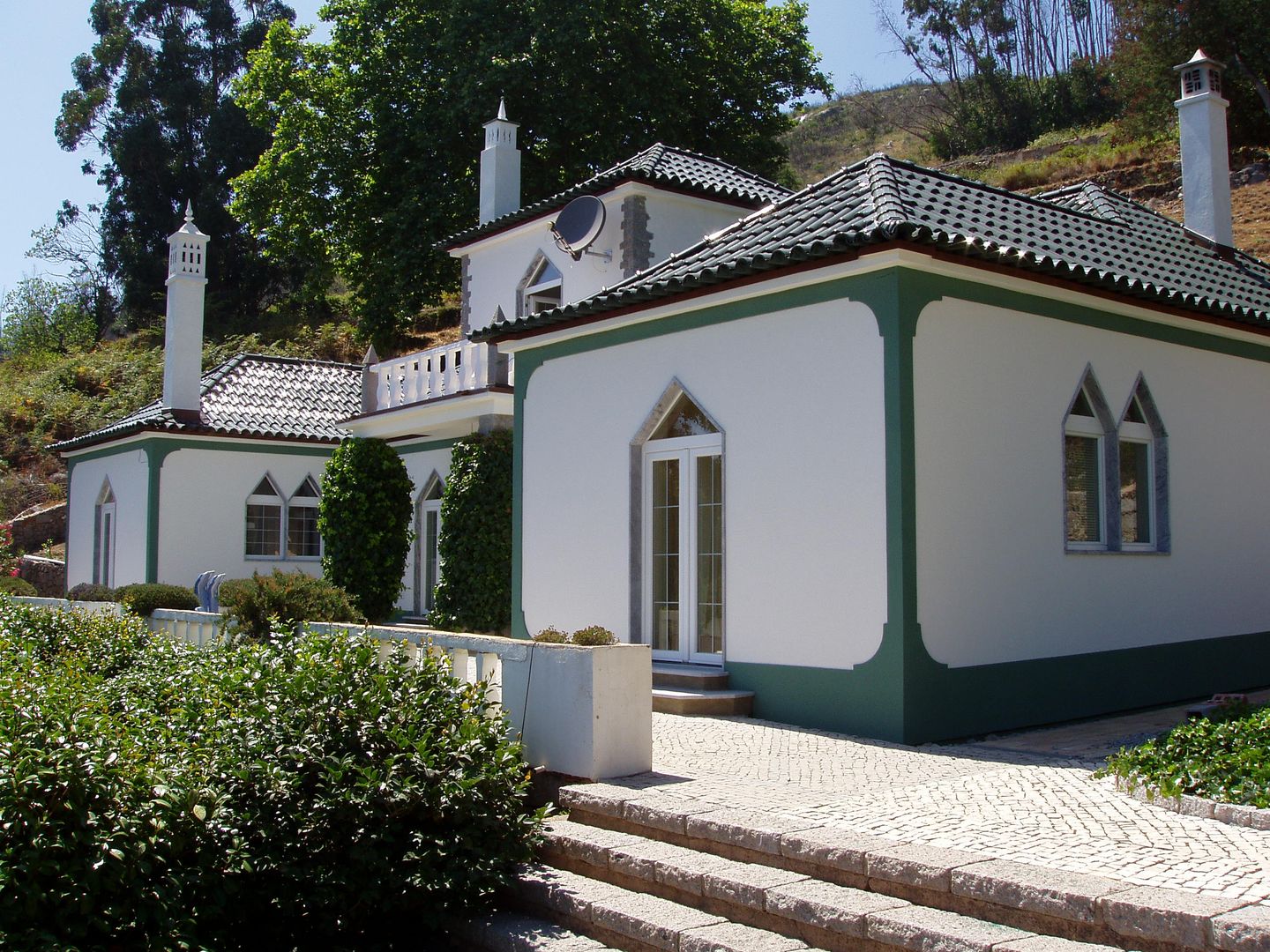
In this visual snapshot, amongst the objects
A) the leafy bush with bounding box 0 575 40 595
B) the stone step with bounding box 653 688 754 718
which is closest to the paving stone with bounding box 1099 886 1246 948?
the stone step with bounding box 653 688 754 718

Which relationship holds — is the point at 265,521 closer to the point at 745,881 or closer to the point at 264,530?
the point at 264,530

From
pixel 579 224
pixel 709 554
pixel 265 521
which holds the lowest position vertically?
pixel 709 554

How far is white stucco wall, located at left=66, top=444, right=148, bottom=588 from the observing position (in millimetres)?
21469

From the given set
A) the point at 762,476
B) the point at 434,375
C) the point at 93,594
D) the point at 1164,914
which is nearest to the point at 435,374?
the point at 434,375

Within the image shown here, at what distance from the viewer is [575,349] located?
12047 mm

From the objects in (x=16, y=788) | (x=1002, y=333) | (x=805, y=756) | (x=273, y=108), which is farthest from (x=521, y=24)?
(x=16, y=788)

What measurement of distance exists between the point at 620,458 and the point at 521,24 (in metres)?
21.5

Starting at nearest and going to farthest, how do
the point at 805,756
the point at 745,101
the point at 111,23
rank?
the point at 805,756
the point at 745,101
the point at 111,23

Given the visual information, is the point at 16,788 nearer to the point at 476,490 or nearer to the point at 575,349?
the point at 575,349

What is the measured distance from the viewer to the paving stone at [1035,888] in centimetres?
424

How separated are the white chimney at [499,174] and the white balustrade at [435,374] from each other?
4323mm

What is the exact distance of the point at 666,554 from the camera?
1111cm

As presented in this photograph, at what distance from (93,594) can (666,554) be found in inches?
531

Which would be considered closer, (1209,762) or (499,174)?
(1209,762)
